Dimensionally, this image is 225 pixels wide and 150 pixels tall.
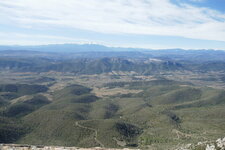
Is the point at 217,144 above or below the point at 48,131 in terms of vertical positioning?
above

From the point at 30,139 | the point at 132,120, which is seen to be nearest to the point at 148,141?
the point at 132,120

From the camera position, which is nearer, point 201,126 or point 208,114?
point 201,126

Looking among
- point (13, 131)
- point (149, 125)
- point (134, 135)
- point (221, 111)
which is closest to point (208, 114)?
point (221, 111)

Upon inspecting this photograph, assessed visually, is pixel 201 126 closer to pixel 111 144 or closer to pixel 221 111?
pixel 221 111

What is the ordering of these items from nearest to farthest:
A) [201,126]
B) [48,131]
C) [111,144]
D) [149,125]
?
[111,144] < [48,131] < [201,126] < [149,125]

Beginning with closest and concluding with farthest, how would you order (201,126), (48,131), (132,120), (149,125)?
(48,131) < (201,126) < (149,125) < (132,120)

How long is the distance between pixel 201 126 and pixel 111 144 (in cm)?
6663

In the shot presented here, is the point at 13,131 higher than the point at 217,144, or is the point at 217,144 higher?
the point at 217,144

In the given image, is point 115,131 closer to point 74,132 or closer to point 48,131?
point 74,132

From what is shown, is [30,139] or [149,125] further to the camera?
[149,125]

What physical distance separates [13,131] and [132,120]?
271 feet

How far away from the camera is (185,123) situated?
6801 inches

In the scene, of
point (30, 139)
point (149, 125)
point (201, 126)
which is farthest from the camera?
point (149, 125)

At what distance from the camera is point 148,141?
134m
